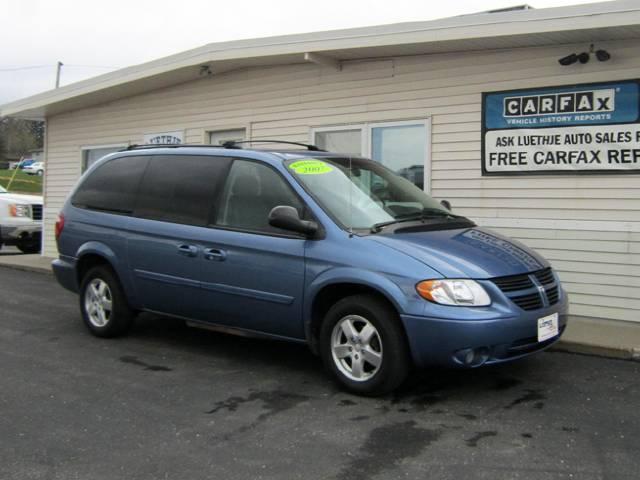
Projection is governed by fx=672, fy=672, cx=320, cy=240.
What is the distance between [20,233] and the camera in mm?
13766

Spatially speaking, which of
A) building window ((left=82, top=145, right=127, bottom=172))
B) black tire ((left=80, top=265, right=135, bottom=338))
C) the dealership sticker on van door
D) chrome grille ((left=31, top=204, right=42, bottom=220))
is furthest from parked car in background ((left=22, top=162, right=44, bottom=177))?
the dealership sticker on van door

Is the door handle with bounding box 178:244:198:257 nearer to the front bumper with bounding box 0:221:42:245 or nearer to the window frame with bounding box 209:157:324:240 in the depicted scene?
the window frame with bounding box 209:157:324:240

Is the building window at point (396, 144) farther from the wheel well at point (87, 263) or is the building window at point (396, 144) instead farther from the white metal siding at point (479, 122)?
the wheel well at point (87, 263)

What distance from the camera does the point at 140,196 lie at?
20.1 feet

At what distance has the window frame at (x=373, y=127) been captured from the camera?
318 inches

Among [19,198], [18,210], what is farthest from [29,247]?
[19,198]

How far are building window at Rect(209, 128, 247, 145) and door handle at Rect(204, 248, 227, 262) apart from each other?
4.85 metres

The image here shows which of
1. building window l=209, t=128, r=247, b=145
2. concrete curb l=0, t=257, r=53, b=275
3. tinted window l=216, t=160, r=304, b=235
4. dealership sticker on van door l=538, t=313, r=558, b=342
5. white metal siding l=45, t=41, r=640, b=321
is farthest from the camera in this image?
concrete curb l=0, t=257, r=53, b=275

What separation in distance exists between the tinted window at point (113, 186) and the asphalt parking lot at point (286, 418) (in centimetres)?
133

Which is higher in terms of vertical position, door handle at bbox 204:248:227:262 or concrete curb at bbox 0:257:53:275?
door handle at bbox 204:248:227:262

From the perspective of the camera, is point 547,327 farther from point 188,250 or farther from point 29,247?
point 29,247

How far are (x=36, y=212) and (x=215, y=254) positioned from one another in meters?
10.2

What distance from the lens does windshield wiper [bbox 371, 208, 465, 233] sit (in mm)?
4891

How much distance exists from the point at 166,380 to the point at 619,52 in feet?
17.7
